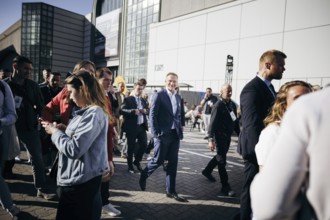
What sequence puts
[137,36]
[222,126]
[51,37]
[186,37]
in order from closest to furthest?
[222,126] → [186,37] → [137,36] → [51,37]

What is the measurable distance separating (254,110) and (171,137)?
1758 mm

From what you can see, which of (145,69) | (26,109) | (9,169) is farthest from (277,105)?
(145,69)

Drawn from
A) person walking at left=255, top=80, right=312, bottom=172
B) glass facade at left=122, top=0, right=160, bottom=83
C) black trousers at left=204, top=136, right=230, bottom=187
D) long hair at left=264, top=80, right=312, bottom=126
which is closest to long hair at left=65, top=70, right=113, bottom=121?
person walking at left=255, top=80, right=312, bottom=172

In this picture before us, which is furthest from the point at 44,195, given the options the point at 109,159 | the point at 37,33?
the point at 37,33

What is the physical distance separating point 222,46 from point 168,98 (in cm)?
1613

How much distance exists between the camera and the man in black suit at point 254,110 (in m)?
2.67

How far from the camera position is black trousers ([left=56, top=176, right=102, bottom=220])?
73.6 inches

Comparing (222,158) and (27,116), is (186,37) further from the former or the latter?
(27,116)

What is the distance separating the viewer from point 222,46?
1872cm

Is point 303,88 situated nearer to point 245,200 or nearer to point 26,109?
point 245,200

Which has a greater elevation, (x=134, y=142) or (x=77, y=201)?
(x=77, y=201)

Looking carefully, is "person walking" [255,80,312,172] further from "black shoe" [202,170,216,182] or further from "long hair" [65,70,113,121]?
"black shoe" [202,170,216,182]

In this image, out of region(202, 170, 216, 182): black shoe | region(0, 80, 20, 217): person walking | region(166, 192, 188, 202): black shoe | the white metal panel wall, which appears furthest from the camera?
the white metal panel wall

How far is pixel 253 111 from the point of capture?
2.70m
